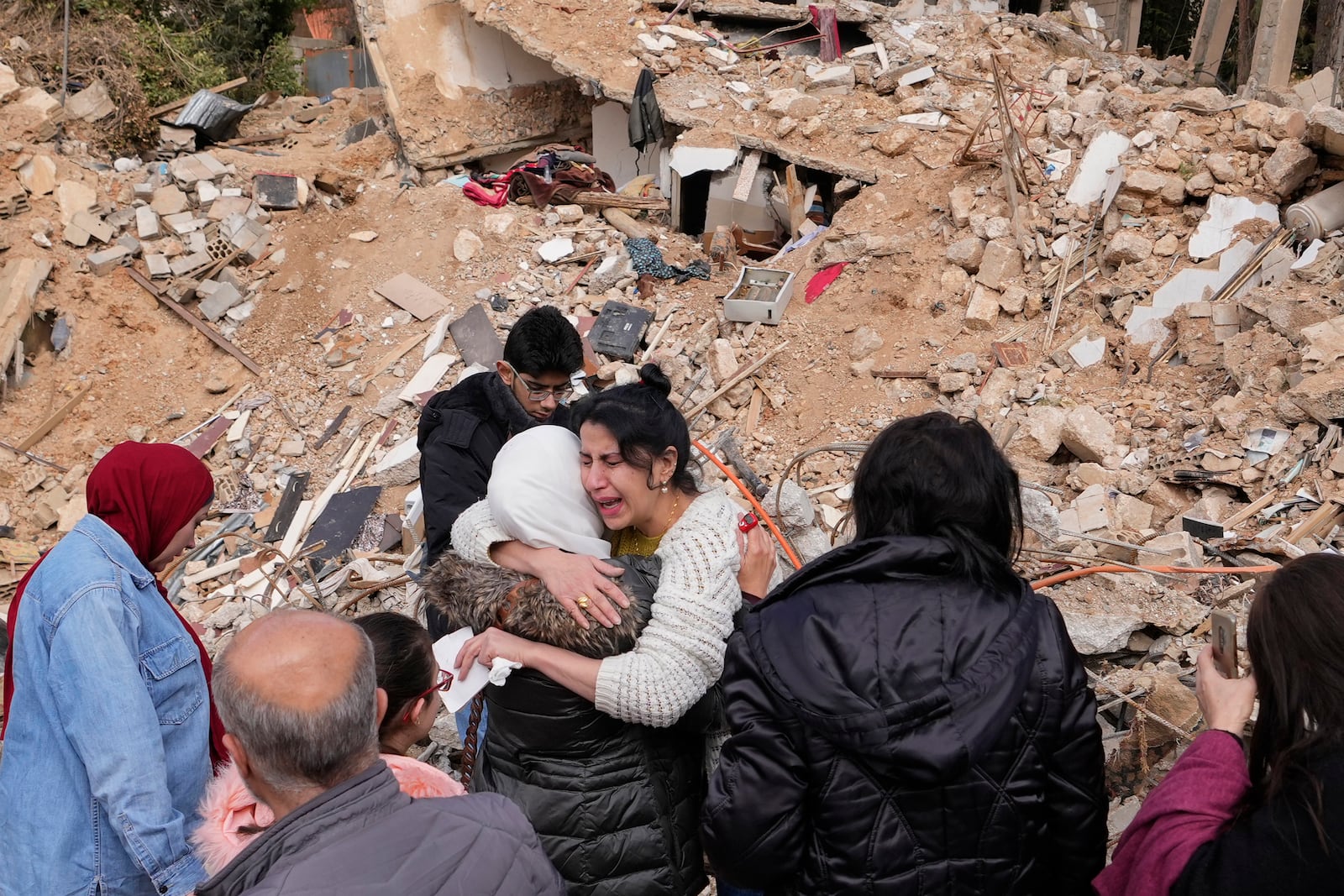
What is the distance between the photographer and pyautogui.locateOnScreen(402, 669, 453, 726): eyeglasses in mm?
2221

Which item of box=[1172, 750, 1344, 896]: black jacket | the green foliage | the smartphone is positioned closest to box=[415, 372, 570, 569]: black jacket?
the smartphone

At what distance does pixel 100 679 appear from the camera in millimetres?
2334

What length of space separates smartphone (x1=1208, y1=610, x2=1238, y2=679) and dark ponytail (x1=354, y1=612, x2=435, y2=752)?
5.83 feet

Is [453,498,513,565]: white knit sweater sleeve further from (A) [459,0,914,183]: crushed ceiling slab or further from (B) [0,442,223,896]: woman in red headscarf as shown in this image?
(A) [459,0,914,183]: crushed ceiling slab

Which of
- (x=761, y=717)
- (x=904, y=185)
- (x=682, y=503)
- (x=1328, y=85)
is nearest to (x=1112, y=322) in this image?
(x=904, y=185)

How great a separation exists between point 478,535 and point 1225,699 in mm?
1732

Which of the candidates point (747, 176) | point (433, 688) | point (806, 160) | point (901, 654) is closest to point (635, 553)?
point (433, 688)

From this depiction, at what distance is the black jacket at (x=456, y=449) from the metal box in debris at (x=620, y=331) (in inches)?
197

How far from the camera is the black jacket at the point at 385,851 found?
1487mm

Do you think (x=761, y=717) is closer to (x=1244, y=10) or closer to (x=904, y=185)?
(x=904, y=185)

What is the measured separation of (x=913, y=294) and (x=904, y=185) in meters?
1.63

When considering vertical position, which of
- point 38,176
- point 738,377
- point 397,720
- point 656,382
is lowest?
point 738,377

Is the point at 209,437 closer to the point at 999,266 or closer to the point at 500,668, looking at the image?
the point at 999,266

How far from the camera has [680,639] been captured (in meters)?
2.09
